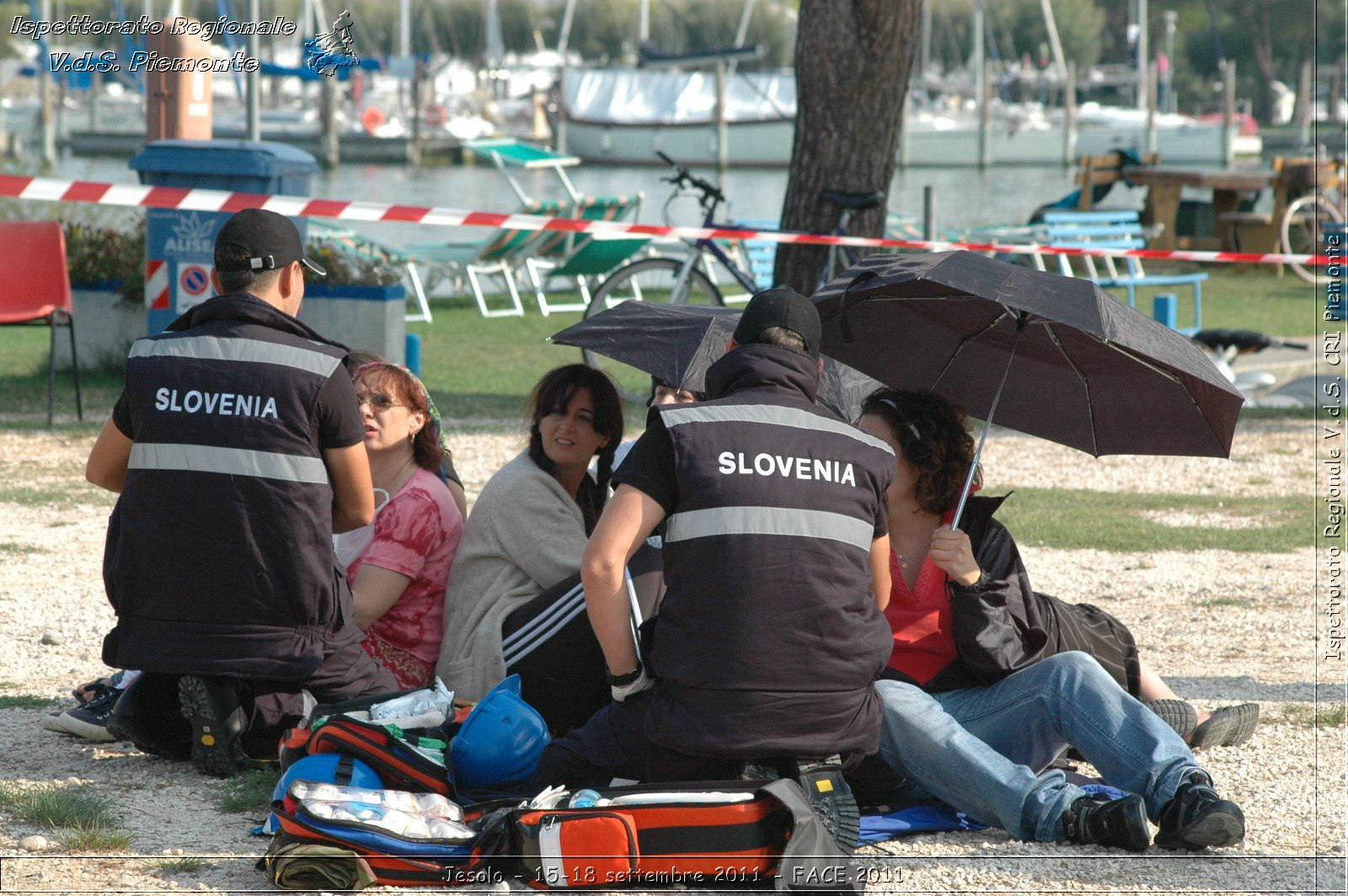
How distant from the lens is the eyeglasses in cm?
400

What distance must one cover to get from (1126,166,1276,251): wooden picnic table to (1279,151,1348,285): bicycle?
0.57 metres

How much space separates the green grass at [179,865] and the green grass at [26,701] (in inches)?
53.8

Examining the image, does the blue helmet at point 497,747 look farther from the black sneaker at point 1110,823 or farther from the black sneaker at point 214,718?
the black sneaker at point 1110,823

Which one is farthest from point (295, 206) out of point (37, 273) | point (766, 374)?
point (766, 374)

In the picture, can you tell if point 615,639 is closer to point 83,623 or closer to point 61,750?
point 61,750

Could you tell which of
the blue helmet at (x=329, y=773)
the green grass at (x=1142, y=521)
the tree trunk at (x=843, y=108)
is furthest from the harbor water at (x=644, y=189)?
the blue helmet at (x=329, y=773)

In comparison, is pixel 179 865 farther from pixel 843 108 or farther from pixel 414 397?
→ pixel 843 108

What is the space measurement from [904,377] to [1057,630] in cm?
82

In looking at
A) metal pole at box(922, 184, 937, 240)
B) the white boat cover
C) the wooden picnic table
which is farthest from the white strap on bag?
the white boat cover

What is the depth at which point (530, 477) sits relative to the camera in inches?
152

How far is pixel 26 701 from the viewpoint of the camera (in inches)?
166

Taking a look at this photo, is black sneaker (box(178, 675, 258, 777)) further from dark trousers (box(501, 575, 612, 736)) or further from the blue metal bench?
the blue metal bench

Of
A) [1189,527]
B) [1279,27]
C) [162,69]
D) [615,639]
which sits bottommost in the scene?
[1189,527]

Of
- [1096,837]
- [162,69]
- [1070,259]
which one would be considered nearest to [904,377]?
[1096,837]
